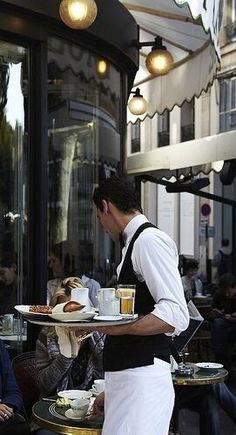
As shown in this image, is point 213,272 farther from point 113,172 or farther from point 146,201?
point 113,172

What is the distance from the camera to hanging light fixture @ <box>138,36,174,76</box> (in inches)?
281

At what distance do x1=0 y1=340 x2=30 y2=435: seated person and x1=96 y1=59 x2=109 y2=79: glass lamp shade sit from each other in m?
2.91

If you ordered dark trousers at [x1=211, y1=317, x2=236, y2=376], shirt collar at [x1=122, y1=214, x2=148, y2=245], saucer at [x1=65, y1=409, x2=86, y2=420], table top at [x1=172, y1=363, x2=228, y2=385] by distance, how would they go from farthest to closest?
1. dark trousers at [x1=211, y1=317, x2=236, y2=376]
2. table top at [x1=172, y1=363, x2=228, y2=385]
3. saucer at [x1=65, y1=409, x2=86, y2=420]
4. shirt collar at [x1=122, y1=214, x2=148, y2=245]

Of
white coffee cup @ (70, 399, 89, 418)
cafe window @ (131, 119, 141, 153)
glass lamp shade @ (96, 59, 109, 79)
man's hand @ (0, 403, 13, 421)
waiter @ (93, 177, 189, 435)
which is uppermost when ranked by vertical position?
cafe window @ (131, 119, 141, 153)

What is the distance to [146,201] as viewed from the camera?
24.0 m

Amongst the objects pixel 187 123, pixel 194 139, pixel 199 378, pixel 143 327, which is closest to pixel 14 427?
pixel 199 378

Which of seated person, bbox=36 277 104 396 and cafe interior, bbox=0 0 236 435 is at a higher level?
cafe interior, bbox=0 0 236 435

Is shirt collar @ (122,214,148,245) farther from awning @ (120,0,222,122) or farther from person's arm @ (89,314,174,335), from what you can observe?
awning @ (120,0,222,122)

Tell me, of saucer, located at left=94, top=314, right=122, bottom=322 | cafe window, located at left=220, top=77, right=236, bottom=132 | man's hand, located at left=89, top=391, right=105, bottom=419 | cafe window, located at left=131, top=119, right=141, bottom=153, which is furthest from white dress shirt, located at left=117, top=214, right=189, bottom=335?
cafe window, located at left=131, top=119, right=141, bottom=153

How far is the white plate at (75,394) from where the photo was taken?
12.4ft

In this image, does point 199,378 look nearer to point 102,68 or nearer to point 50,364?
point 50,364

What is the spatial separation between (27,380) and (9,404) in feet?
2.00

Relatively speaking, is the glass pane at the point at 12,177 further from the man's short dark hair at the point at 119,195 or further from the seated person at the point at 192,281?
the seated person at the point at 192,281

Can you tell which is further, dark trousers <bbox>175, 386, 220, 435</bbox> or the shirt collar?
dark trousers <bbox>175, 386, 220, 435</bbox>
